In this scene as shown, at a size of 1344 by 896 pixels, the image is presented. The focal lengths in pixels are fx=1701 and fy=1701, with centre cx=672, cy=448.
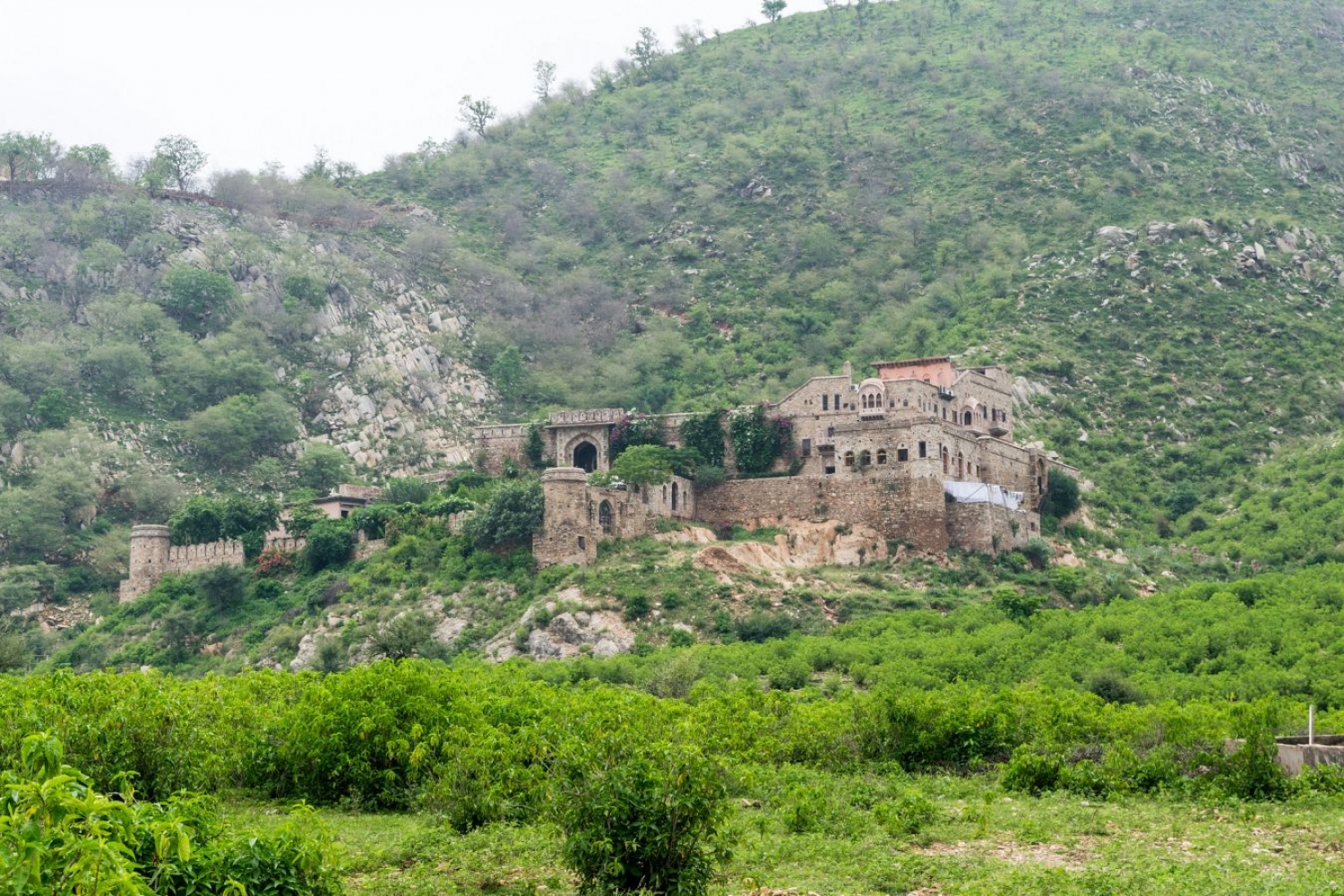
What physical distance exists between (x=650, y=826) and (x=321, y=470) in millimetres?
52998

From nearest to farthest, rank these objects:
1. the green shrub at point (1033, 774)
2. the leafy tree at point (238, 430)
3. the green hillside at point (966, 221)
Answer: the green shrub at point (1033, 774)
the leafy tree at point (238, 430)
the green hillside at point (966, 221)

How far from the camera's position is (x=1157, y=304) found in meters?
78.1

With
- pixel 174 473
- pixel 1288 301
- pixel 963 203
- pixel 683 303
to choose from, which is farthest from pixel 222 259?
pixel 1288 301

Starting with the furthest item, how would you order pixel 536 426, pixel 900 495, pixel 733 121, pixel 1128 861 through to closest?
pixel 733 121 < pixel 536 426 < pixel 900 495 < pixel 1128 861

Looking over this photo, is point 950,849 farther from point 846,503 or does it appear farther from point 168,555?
point 168,555

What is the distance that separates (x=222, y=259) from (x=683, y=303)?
23604 millimetres

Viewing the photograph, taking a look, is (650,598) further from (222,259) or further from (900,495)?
(222,259)

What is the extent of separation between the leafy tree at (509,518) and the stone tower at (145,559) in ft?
37.5

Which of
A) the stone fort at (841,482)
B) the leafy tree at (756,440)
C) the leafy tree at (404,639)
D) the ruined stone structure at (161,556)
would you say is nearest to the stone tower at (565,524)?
the stone fort at (841,482)

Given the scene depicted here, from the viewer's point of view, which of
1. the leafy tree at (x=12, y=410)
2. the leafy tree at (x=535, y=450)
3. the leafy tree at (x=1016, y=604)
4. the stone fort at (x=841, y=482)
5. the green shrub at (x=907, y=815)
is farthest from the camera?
the leafy tree at (x=12, y=410)

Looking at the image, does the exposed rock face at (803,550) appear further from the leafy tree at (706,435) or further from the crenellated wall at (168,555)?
the crenellated wall at (168,555)

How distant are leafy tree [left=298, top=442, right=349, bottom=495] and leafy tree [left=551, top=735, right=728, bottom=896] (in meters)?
51.3

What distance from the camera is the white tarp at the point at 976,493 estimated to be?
56.5m

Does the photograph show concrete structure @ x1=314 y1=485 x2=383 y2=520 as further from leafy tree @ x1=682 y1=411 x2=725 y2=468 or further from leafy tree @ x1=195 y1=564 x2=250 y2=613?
leafy tree @ x1=682 y1=411 x2=725 y2=468
